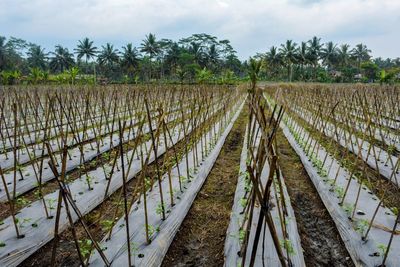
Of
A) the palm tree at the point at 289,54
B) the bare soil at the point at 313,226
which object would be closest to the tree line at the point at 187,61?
the palm tree at the point at 289,54

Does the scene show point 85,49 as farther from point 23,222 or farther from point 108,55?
point 23,222

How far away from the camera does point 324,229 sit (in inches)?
103

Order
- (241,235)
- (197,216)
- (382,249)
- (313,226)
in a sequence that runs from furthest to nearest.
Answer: (197,216) < (313,226) < (241,235) < (382,249)

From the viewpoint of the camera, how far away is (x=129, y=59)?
→ 135 feet

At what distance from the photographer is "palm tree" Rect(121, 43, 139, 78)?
1578 inches

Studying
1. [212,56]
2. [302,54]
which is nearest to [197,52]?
[212,56]

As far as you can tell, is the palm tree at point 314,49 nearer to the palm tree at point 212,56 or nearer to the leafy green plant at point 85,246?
the palm tree at point 212,56

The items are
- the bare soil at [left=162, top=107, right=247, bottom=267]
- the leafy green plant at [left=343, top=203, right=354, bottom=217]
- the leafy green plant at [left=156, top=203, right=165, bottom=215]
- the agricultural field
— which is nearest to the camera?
the agricultural field

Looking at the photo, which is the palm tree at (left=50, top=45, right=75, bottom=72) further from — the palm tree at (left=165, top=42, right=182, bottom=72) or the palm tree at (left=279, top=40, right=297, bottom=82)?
the palm tree at (left=279, top=40, right=297, bottom=82)

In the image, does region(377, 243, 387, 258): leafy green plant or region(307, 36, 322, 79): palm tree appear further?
region(307, 36, 322, 79): palm tree

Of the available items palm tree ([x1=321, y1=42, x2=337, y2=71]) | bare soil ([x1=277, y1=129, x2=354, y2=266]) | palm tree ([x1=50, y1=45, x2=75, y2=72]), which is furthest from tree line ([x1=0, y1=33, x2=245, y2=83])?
bare soil ([x1=277, y1=129, x2=354, y2=266])

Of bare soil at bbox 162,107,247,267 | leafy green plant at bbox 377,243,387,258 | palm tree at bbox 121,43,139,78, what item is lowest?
bare soil at bbox 162,107,247,267

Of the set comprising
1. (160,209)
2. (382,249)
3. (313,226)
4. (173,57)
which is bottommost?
(313,226)

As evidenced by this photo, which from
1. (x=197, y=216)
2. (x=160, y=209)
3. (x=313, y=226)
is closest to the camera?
(x=160, y=209)
